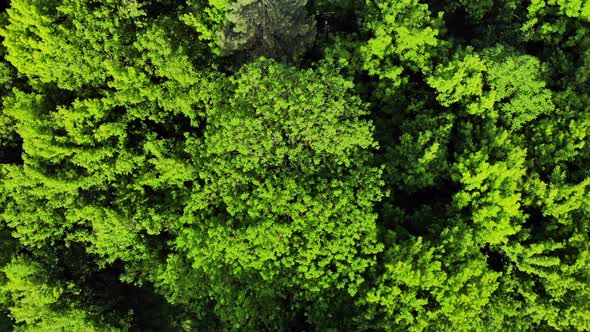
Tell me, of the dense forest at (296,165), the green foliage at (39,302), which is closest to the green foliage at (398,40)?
the dense forest at (296,165)

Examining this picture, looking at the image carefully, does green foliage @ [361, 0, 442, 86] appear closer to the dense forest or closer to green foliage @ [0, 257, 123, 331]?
the dense forest

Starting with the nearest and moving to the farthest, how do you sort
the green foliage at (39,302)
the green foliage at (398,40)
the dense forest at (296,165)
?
the dense forest at (296,165)
the green foliage at (398,40)
the green foliage at (39,302)

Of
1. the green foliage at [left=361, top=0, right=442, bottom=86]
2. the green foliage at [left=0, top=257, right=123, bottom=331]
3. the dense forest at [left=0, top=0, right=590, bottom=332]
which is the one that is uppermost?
the green foliage at [left=361, top=0, right=442, bottom=86]

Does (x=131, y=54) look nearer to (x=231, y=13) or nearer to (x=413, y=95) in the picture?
(x=231, y=13)

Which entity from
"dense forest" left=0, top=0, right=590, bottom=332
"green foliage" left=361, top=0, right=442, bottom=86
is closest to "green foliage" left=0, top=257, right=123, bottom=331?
"dense forest" left=0, top=0, right=590, bottom=332

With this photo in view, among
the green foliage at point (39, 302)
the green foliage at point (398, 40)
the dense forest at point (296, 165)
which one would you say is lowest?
the green foliage at point (39, 302)

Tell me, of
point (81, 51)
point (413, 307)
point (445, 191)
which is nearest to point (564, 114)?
point (445, 191)

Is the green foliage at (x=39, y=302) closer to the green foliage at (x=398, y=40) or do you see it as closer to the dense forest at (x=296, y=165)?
the dense forest at (x=296, y=165)

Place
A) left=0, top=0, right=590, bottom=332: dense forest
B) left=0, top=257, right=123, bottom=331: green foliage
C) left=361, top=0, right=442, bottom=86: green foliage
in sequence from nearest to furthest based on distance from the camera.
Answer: left=0, top=0, right=590, bottom=332: dense forest, left=361, top=0, right=442, bottom=86: green foliage, left=0, top=257, right=123, bottom=331: green foliage

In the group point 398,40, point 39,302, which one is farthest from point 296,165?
point 39,302
